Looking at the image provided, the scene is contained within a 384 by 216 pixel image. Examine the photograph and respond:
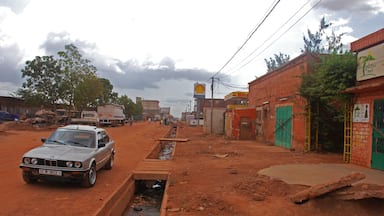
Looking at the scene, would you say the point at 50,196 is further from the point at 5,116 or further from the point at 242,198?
the point at 5,116

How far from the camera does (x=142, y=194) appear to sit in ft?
37.0

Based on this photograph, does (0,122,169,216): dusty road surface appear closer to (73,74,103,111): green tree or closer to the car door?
the car door

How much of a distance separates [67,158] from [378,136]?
33.0ft

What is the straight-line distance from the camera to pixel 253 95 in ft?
104

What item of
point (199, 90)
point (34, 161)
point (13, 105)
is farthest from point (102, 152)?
point (199, 90)

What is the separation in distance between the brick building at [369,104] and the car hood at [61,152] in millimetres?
9274

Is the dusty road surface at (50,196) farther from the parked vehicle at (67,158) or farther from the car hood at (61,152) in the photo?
the car hood at (61,152)

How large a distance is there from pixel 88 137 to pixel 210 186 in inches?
155

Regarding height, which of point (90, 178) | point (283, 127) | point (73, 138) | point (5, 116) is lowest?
point (90, 178)

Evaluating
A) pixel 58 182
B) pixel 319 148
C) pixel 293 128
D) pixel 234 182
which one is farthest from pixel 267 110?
pixel 58 182

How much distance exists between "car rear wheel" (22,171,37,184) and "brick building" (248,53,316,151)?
13.8 m

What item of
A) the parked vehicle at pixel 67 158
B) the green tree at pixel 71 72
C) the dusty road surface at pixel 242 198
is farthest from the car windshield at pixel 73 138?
the green tree at pixel 71 72

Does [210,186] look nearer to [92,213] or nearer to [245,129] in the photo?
[92,213]

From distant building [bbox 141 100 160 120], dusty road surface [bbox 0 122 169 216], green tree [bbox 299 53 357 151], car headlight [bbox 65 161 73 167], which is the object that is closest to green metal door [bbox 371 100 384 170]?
green tree [bbox 299 53 357 151]
